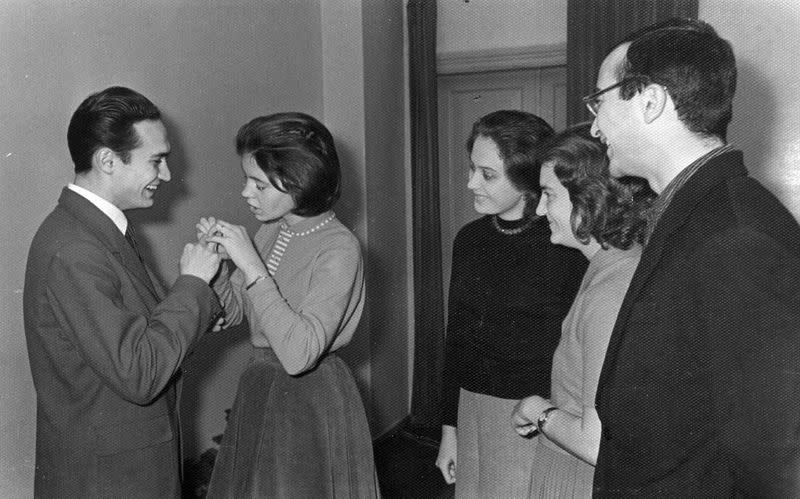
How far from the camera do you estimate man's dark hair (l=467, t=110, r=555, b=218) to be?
1.92m

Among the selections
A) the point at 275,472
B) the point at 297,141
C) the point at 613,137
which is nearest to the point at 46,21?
the point at 297,141

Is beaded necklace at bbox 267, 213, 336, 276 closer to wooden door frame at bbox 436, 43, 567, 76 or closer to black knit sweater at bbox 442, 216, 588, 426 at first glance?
black knit sweater at bbox 442, 216, 588, 426

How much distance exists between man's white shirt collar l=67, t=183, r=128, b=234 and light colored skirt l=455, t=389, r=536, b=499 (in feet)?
3.27

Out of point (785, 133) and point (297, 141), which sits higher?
point (297, 141)

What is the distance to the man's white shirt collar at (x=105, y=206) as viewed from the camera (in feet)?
5.10

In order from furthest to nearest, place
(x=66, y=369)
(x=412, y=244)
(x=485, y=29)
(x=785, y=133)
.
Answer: (x=412, y=244) → (x=485, y=29) → (x=785, y=133) → (x=66, y=369)

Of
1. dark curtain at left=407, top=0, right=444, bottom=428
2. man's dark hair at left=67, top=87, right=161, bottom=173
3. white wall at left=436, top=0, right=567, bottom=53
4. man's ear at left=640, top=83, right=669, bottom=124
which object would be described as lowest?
dark curtain at left=407, top=0, right=444, bottom=428

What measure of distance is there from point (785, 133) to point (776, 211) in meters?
2.77

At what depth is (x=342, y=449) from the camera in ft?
5.82

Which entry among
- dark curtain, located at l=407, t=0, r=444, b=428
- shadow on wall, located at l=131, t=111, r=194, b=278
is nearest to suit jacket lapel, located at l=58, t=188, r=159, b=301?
shadow on wall, located at l=131, t=111, r=194, b=278

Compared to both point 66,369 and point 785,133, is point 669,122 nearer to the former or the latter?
point 66,369

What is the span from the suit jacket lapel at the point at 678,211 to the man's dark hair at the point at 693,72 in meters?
0.07

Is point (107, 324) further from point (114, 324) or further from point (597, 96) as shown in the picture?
point (597, 96)

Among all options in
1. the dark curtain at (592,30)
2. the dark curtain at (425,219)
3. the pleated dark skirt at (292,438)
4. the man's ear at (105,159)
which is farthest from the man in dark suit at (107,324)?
the dark curtain at (425,219)
